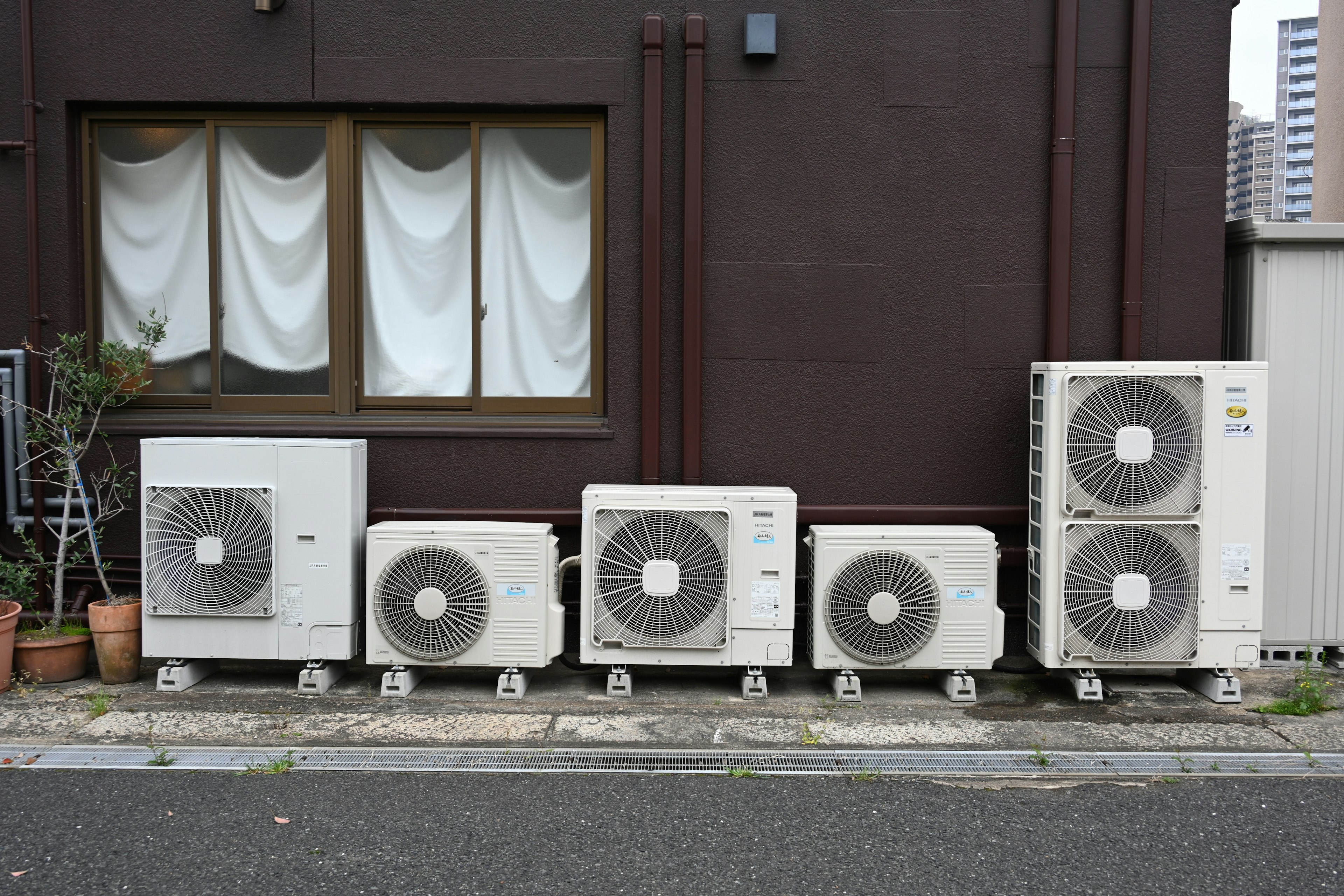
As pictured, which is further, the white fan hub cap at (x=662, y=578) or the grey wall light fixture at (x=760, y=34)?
the grey wall light fixture at (x=760, y=34)

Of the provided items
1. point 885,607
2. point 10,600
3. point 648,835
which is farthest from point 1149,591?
point 10,600

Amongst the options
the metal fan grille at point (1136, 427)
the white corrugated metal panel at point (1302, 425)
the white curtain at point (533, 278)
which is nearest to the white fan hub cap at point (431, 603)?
the white curtain at point (533, 278)

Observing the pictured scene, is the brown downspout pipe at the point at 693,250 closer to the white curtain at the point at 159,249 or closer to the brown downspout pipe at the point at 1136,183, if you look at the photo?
the brown downspout pipe at the point at 1136,183

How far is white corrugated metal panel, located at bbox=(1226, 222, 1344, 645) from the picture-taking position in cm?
539

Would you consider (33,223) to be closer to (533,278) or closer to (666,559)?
(533,278)

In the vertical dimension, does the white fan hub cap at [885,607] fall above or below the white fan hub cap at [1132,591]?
below

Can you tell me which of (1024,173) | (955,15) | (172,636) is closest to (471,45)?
(955,15)

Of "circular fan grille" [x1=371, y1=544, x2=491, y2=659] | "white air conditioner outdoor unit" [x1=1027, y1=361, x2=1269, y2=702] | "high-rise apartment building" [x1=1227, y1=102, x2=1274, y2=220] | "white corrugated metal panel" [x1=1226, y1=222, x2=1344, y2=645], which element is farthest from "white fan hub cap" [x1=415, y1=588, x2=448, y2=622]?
"high-rise apartment building" [x1=1227, y1=102, x2=1274, y2=220]

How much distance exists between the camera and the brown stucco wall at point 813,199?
18.1 ft

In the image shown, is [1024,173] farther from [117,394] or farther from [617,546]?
[117,394]

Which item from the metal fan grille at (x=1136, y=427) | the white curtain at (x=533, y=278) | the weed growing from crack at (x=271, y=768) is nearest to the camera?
the weed growing from crack at (x=271, y=768)

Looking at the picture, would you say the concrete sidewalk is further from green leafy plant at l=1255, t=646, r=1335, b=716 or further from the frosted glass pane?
the frosted glass pane

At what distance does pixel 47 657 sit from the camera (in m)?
5.12

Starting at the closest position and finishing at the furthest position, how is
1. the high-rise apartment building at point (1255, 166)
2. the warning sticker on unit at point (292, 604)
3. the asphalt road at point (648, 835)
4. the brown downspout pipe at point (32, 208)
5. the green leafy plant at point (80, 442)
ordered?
the asphalt road at point (648, 835) → the warning sticker on unit at point (292, 604) → the green leafy plant at point (80, 442) → the brown downspout pipe at point (32, 208) → the high-rise apartment building at point (1255, 166)
